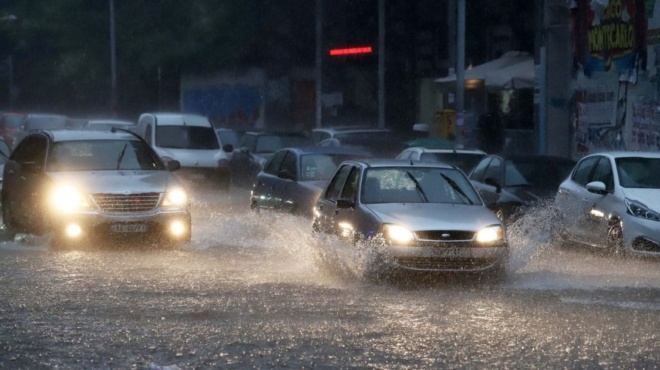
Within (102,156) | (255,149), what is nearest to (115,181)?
(102,156)

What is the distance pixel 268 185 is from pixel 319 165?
1.22 meters

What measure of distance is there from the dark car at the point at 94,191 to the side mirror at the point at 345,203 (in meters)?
3.71

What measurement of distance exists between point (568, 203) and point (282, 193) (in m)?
4.27

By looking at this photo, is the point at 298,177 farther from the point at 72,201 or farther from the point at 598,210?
the point at 598,210

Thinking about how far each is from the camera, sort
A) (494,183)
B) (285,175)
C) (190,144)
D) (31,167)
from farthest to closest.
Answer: (190,144), (285,175), (31,167), (494,183)

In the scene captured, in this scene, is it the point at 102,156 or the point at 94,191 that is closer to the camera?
the point at 94,191

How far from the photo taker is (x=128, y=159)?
60.0ft

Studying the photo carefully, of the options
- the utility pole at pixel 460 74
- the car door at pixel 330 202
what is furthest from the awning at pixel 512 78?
the car door at pixel 330 202

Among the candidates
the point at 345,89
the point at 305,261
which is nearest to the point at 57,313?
the point at 305,261

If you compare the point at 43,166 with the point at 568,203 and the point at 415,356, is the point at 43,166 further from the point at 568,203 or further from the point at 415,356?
the point at 415,356

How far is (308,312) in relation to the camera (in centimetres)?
1098

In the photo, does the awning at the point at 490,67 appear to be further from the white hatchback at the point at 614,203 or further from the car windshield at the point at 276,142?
the white hatchback at the point at 614,203

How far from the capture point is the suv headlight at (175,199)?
678 inches

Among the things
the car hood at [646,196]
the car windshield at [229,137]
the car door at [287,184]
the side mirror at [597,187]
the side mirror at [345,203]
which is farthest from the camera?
the car windshield at [229,137]
